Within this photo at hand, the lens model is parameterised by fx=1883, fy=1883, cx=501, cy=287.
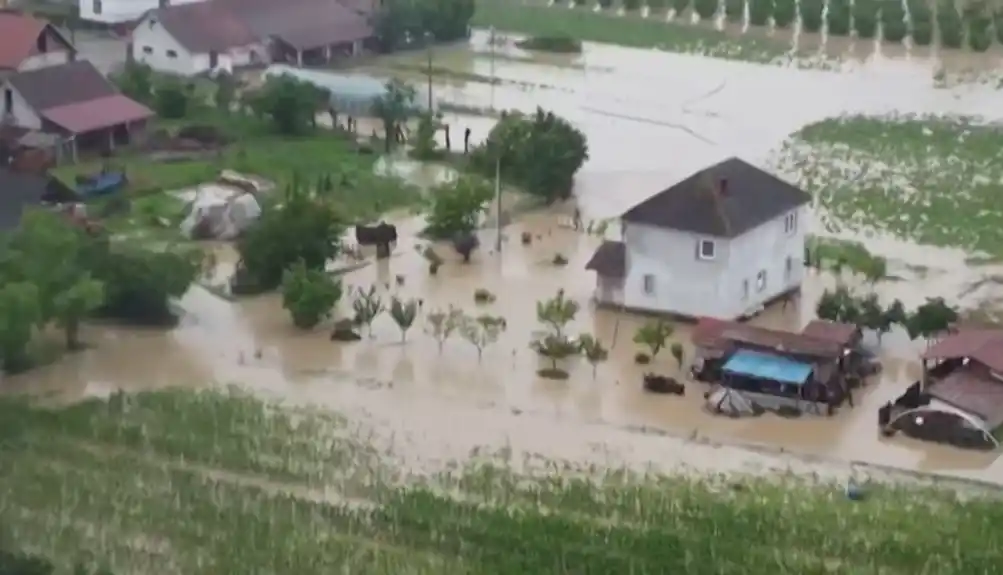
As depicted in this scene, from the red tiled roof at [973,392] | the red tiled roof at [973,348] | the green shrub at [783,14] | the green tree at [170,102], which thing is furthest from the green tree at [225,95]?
the red tiled roof at [973,392]

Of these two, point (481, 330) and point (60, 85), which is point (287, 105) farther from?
point (481, 330)

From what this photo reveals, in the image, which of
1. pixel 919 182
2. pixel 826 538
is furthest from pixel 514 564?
pixel 919 182

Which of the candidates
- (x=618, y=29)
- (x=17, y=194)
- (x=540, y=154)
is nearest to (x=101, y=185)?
(x=17, y=194)

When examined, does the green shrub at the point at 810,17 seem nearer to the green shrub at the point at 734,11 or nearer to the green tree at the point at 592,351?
the green shrub at the point at 734,11

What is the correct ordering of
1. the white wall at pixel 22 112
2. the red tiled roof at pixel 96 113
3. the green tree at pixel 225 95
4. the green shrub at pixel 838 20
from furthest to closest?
1. the green shrub at pixel 838 20
2. the green tree at pixel 225 95
3. the white wall at pixel 22 112
4. the red tiled roof at pixel 96 113

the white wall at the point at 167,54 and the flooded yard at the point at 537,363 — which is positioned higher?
the white wall at the point at 167,54

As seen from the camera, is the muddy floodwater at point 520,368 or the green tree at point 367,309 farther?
the green tree at point 367,309
